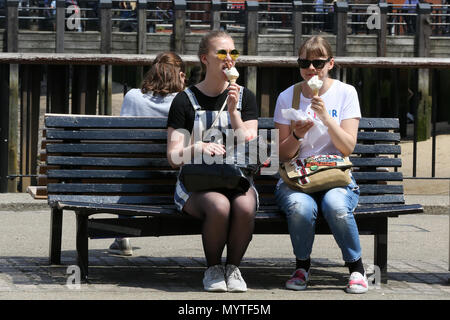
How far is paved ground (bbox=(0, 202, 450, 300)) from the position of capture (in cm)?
700

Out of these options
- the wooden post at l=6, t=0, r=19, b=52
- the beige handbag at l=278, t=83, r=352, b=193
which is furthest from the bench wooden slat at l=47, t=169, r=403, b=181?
the wooden post at l=6, t=0, r=19, b=52

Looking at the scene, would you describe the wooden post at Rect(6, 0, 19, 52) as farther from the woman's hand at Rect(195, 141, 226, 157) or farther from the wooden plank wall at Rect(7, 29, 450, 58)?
the woman's hand at Rect(195, 141, 226, 157)

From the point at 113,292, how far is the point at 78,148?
118 cm

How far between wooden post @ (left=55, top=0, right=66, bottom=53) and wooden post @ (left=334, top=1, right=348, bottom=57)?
4.57 m

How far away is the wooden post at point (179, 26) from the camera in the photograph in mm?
20312

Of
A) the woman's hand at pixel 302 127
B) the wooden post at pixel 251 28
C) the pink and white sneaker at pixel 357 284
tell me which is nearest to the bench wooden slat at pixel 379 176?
the woman's hand at pixel 302 127

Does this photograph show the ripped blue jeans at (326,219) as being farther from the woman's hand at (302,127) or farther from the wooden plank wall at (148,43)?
the wooden plank wall at (148,43)

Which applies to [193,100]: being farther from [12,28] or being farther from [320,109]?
[12,28]

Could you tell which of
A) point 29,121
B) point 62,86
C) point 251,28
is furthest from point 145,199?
point 251,28

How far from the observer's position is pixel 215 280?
6996 mm

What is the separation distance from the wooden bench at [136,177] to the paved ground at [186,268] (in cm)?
29

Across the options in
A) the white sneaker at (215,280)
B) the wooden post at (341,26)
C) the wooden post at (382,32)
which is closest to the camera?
the white sneaker at (215,280)

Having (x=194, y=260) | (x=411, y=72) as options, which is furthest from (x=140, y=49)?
(x=194, y=260)

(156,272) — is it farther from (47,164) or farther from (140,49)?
(140,49)
